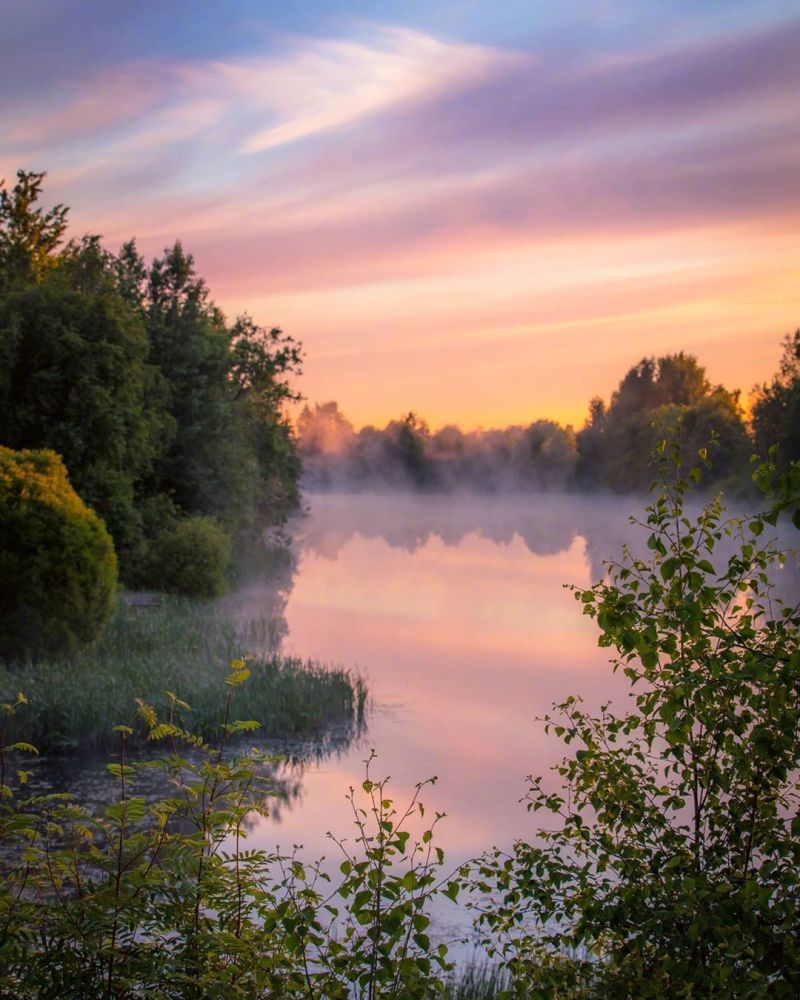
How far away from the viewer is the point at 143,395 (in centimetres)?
2528

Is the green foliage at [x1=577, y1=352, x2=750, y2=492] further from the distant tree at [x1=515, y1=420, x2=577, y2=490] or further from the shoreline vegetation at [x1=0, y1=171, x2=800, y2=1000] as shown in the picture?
the shoreline vegetation at [x1=0, y1=171, x2=800, y2=1000]

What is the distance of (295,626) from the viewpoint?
20141 mm

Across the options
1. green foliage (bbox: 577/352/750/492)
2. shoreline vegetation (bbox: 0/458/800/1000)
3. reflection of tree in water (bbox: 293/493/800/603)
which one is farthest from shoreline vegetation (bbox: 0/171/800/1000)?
green foliage (bbox: 577/352/750/492)

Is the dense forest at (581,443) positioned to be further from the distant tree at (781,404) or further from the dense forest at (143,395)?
the dense forest at (143,395)

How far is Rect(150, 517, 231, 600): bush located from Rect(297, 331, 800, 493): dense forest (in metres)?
17.2

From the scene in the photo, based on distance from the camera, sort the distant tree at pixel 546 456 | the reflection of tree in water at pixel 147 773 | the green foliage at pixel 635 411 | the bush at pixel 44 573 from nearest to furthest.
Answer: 1. the reflection of tree in water at pixel 147 773
2. the bush at pixel 44 573
3. the green foliage at pixel 635 411
4. the distant tree at pixel 546 456

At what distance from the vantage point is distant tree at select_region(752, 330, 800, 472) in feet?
113

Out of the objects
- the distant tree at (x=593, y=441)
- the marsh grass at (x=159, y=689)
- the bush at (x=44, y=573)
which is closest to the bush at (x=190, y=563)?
the marsh grass at (x=159, y=689)

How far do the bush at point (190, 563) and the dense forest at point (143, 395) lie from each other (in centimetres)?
3

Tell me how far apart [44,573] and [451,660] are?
6212 mm

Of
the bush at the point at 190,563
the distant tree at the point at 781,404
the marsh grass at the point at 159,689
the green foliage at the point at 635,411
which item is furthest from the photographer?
the green foliage at the point at 635,411

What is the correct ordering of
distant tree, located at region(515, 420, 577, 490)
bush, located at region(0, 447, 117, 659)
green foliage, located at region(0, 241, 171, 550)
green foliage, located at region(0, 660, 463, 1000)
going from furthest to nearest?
distant tree, located at region(515, 420, 577, 490)
green foliage, located at region(0, 241, 171, 550)
bush, located at region(0, 447, 117, 659)
green foliage, located at region(0, 660, 463, 1000)

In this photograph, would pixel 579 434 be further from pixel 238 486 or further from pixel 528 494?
pixel 238 486

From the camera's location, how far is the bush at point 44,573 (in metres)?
13.9
